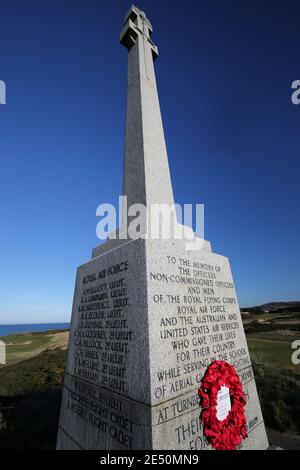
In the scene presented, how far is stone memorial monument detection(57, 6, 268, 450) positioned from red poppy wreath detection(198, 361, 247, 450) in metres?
0.03

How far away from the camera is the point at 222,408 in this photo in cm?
312

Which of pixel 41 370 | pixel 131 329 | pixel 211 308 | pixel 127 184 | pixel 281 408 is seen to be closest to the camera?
pixel 131 329

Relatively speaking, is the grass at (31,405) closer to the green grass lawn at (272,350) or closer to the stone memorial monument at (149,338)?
the stone memorial monument at (149,338)

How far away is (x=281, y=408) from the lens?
5.95 meters

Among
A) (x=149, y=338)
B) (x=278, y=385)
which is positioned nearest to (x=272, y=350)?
(x=278, y=385)

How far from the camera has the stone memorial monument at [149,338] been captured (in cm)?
265

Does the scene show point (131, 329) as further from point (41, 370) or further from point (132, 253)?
point (41, 370)

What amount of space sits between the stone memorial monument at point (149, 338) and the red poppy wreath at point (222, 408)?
30 mm

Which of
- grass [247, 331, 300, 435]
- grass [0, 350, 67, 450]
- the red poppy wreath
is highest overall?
Answer: the red poppy wreath

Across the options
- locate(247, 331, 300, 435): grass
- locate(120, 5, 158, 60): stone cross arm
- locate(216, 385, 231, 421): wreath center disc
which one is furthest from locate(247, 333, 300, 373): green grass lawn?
locate(120, 5, 158, 60): stone cross arm

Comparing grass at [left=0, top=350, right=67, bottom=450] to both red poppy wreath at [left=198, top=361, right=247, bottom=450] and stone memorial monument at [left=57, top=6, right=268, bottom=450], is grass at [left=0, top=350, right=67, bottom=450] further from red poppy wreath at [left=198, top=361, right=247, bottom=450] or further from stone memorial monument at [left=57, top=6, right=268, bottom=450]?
red poppy wreath at [left=198, top=361, right=247, bottom=450]

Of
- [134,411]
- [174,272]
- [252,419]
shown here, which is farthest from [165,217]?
[252,419]

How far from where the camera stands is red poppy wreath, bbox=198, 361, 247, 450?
291 cm

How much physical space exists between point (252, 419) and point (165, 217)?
320cm
